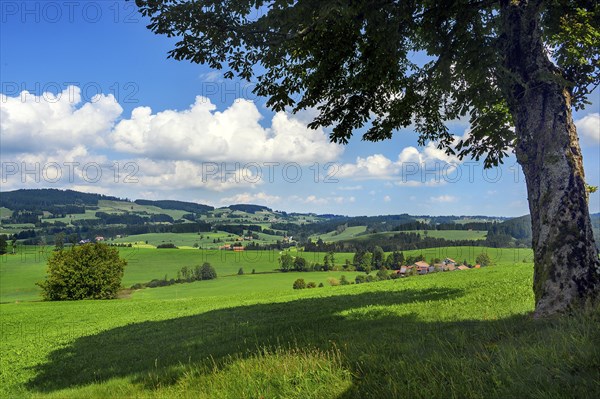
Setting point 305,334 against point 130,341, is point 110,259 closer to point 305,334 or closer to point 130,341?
point 130,341

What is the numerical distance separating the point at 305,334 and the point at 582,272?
7.00 m

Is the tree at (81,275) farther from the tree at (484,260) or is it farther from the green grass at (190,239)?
the green grass at (190,239)

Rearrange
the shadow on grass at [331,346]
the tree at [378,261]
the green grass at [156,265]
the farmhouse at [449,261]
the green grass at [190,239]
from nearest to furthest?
the shadow on grass at [331,346], the farmhouse at [449,261], the green grass at [156,265], the tree at [378,261], the green grass at [190,239]

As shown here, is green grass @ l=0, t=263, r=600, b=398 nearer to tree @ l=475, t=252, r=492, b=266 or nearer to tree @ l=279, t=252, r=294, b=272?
tree @ l=475, t=252, r=492, b=266

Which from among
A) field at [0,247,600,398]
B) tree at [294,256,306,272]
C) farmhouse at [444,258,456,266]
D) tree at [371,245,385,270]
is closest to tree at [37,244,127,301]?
tree at [294,256,306,272]

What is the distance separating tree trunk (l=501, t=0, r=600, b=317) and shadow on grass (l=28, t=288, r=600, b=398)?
125 centimetres

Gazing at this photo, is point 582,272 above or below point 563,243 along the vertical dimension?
below

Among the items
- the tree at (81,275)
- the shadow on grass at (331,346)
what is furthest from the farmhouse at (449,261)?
the shadow on grass at (331,346)

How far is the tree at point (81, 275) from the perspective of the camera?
64250mm

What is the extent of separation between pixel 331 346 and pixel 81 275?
229 feet

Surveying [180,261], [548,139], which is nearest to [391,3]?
[548,139]

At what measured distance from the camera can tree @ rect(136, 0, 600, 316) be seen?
8359 mm

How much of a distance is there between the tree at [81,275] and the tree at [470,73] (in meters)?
67.0

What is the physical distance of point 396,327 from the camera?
32.4 feet
